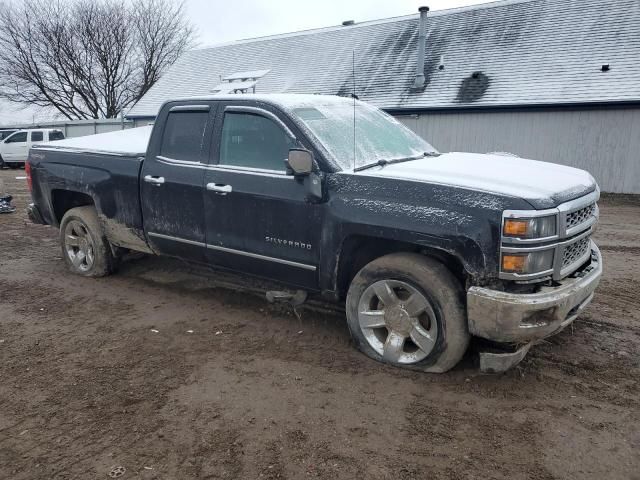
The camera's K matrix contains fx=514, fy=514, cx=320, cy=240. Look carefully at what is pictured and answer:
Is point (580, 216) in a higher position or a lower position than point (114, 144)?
lower

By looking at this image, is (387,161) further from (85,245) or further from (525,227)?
(85,245)

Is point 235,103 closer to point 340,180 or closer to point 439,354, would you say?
point 340,180

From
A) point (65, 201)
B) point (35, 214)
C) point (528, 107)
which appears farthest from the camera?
point (528, 107)

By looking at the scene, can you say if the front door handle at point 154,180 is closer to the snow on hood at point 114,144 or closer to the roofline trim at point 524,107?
the snow on hood at point 114,144

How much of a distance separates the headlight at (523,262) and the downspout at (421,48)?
16.1 m

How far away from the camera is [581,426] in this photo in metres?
2.96

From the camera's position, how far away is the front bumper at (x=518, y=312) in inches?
121

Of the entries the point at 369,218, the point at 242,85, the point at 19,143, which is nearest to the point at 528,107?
the point at 242,85

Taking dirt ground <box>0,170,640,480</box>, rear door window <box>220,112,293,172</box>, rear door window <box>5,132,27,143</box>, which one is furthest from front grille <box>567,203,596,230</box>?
rear door window <box>5,132,27,143</box>

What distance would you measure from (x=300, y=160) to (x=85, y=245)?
130 inches

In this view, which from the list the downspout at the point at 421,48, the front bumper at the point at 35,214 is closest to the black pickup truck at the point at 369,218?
the front bumper at the point at 35,214

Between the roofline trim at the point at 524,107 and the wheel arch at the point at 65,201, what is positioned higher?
the roofline trim at the point at 524,107

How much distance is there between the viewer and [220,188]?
429cm

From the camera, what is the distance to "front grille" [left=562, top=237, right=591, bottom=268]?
3.31 m
